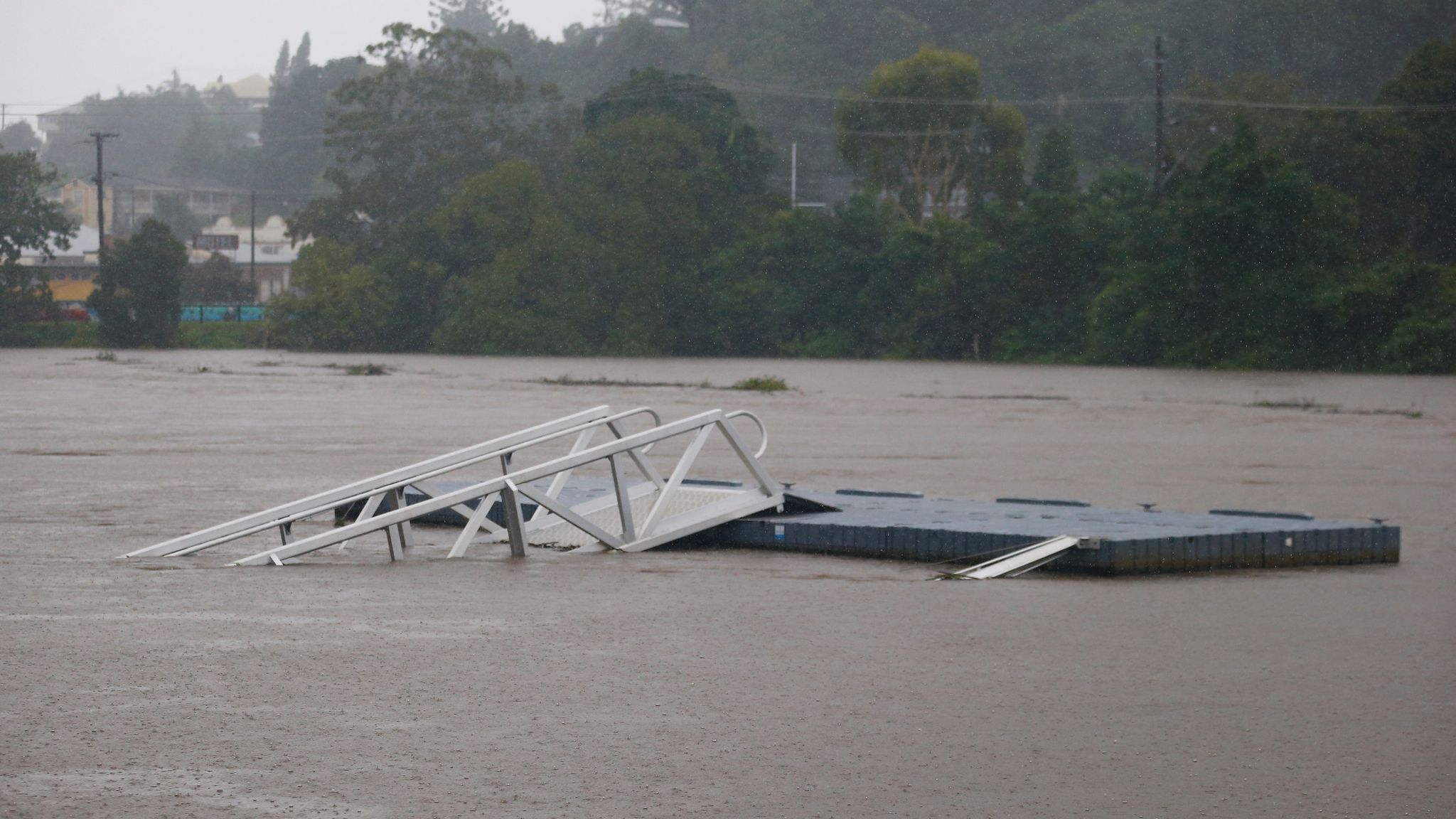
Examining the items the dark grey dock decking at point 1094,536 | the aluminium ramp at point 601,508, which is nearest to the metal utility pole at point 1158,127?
the dark grey dock decking at point 1094,536

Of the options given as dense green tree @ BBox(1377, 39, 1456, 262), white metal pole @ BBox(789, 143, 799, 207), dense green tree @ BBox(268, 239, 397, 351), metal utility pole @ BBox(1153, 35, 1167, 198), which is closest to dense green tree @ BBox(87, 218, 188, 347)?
dense green tree @ BBox(268, 239, 397, 351)

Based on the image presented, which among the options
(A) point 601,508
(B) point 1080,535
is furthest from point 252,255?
(B) point 1080,535

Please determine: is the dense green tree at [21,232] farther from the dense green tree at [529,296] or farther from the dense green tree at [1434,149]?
the dense green tree at [1434,149]

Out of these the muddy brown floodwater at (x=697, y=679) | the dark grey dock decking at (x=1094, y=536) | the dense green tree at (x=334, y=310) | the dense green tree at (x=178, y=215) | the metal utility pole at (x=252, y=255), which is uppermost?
the dense green tree at (x=178, y=215)

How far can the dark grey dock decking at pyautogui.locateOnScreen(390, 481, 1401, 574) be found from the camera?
453 inches

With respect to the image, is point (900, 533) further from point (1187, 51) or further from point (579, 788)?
point (1187, 51)

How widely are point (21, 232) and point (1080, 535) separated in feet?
246

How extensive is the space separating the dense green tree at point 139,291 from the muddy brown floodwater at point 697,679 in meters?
62.0

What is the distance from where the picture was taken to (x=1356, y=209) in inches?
2282

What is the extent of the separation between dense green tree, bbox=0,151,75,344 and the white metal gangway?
68307mm

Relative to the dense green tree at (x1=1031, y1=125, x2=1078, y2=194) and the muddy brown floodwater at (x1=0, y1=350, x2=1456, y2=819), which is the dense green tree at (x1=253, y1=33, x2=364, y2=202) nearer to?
the dense green tree at (x1=1031, y1=125, x2=1078, y2=194)

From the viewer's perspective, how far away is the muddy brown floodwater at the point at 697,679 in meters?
5.92

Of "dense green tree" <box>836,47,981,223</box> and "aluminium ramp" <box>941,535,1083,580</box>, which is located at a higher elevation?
"dense green tree" <box>836,47,981,223</box>

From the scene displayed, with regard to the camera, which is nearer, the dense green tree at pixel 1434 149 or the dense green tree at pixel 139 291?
the dense green tree at pixel 1434 149
